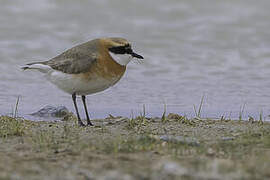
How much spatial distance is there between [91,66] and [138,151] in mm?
2379

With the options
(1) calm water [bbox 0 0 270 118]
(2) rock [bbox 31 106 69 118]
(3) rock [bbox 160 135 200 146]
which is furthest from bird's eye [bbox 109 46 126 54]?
(3) rock [bbox 160 135 200 146]

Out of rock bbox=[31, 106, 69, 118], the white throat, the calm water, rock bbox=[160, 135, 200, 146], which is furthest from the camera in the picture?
the calm water

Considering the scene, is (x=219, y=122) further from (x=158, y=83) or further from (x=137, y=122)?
(x=158, y=83)

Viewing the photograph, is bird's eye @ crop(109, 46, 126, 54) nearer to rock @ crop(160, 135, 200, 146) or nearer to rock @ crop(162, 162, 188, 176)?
rock @ crop(160, 135, 200, 146)

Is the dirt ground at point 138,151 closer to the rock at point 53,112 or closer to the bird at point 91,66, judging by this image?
the bird at point 91,66

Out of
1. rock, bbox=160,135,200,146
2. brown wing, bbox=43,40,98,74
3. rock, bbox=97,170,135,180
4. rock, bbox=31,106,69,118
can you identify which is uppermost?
brown wing, bbox=43,40,98,74

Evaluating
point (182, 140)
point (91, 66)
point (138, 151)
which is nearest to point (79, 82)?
point (91, 66)

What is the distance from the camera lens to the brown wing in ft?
25.3

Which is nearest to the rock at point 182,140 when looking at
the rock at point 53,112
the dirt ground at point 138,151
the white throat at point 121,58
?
the dirt ground at point 138,151

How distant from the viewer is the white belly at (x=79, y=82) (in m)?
7.68

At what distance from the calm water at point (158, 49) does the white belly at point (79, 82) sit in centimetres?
164

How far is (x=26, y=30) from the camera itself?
14273 millimetres

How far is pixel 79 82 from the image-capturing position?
25.3 feet

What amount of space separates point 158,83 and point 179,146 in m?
5.80
